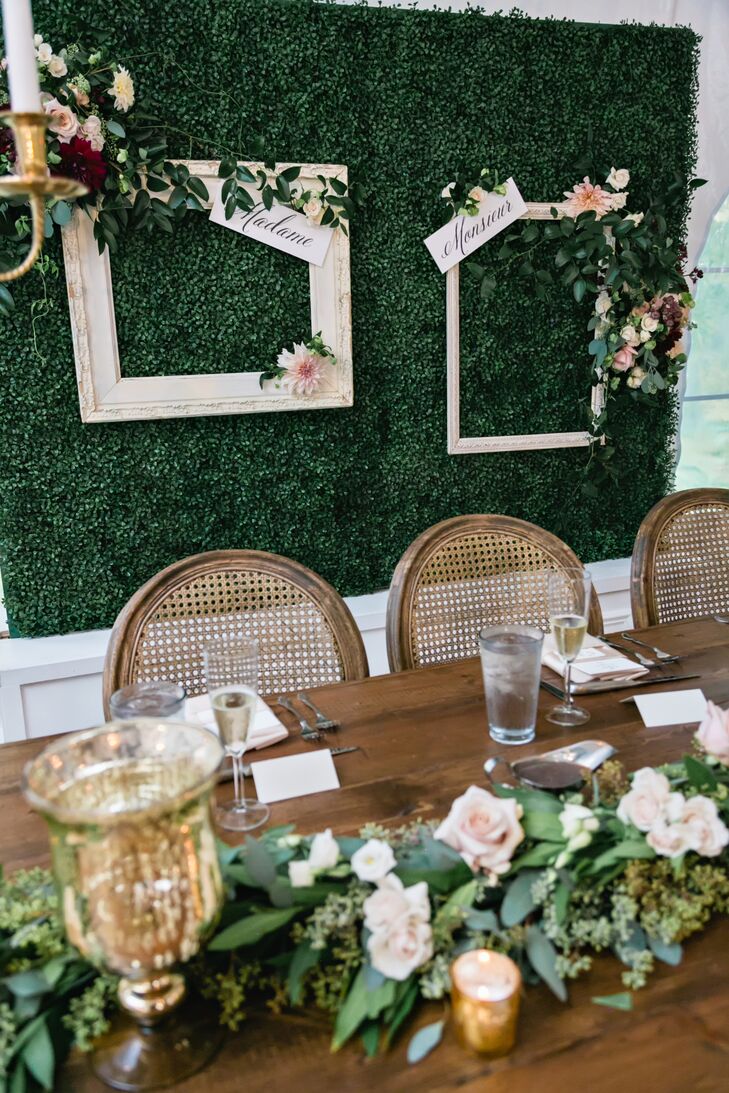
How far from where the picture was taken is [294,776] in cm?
106

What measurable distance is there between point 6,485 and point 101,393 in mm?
332

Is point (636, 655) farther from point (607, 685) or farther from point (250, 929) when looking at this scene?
point (250, 929)

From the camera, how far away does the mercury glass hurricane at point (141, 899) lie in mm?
603

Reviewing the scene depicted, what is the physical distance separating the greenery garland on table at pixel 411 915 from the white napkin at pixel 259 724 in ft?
1.05

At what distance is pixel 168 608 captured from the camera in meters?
1.48

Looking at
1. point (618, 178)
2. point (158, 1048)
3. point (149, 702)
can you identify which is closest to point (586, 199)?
point (618, 178)

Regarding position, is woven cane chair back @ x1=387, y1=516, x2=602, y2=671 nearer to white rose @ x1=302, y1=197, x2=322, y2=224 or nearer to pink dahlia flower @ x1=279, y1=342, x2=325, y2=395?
pink dahlia flower @ x1=279, y1=342, x2=325, y2=395

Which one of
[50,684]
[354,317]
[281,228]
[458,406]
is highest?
[281,228]

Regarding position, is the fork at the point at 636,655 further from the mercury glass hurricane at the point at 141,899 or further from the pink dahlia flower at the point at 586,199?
the pink dahlia flower at the point at 586,199

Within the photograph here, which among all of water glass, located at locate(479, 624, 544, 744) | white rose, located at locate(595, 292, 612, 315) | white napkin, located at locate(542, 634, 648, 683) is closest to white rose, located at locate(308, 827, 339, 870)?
water glass, located at locate(479, 624, 544, 744)

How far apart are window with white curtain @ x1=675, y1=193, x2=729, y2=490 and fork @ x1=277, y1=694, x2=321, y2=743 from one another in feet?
7.57

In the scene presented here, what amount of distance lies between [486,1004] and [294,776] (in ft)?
1.52

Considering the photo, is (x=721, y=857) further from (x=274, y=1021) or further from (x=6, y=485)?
(x=6, y=485)

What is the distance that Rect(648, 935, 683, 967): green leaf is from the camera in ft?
2.39
